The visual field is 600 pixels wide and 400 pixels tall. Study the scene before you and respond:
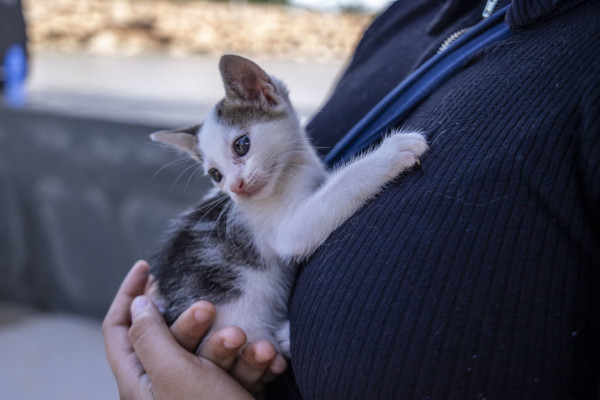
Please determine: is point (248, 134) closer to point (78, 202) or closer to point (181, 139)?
point (181, 139)

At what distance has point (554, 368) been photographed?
0.65 meters

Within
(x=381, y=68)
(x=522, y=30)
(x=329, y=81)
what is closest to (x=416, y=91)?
(x=522, y=30)

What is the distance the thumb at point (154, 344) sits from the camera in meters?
0.98

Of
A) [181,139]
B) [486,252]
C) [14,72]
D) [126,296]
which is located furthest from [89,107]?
[486,252]

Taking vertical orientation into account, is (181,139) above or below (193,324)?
above

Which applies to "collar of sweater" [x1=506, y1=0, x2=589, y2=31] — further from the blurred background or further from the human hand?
the blurred background

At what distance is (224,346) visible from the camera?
0.99 metres

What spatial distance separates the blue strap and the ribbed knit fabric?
7 centimetres

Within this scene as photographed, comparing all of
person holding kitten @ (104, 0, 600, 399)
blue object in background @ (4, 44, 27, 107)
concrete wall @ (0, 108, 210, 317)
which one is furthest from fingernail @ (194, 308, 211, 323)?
blue object in background @ (4, 44, 27, 107)

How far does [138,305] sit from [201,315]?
0.68ft

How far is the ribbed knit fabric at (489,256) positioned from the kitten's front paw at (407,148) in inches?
0.8

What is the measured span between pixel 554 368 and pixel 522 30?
50cm

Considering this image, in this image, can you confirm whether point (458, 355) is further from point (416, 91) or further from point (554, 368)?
point (416, 91)

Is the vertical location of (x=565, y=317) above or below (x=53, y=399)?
above
